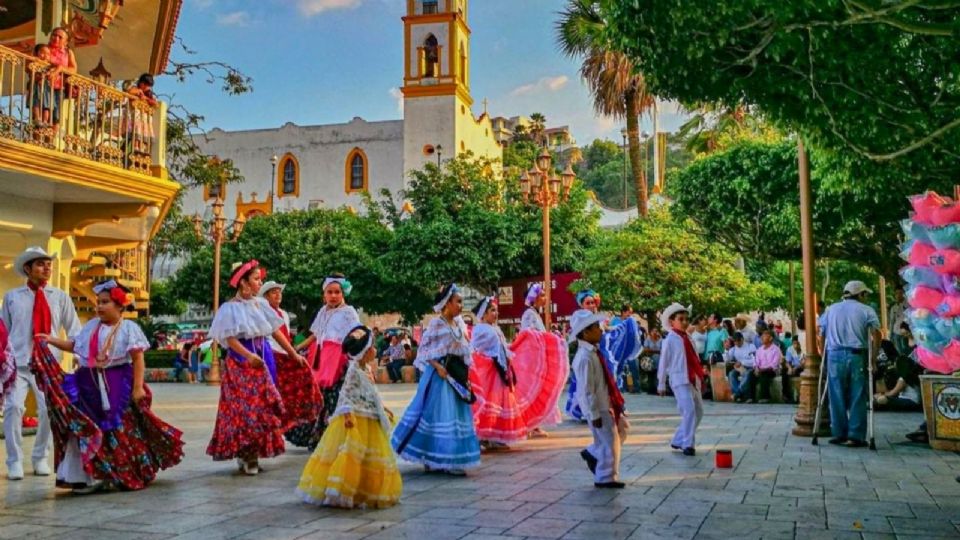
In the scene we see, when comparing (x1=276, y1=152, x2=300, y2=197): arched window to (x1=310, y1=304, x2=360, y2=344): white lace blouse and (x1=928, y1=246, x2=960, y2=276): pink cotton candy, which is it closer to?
(x1=310, y1=304, x2=360, y2=344): white lace blouse

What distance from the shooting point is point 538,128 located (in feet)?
227

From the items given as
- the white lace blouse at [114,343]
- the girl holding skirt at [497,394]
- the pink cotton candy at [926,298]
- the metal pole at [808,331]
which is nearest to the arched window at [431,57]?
the metal pole at [808,331]

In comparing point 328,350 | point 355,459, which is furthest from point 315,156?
point 355,459

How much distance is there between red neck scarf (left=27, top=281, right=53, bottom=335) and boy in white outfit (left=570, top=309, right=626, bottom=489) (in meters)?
5.07

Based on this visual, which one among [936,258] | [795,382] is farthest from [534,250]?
[936,258]

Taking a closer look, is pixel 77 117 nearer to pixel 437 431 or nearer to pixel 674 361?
pixel 437 431

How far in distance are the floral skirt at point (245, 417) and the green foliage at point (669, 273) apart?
1750 centimetres

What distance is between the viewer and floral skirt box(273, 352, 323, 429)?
8.61 m

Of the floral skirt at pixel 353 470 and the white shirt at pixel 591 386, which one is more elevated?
the white shirt at pixel 591 386

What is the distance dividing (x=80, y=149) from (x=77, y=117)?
452 mm

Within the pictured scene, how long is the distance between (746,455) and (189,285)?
1413 inches

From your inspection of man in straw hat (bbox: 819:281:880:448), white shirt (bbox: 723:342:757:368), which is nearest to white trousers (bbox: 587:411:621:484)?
man in straw hat (bbox: 819:281:880:448)

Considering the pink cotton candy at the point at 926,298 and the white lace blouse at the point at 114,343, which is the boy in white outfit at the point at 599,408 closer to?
the pink cotton candy at the point at 926,298

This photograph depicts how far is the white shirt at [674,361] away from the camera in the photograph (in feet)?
30.3
